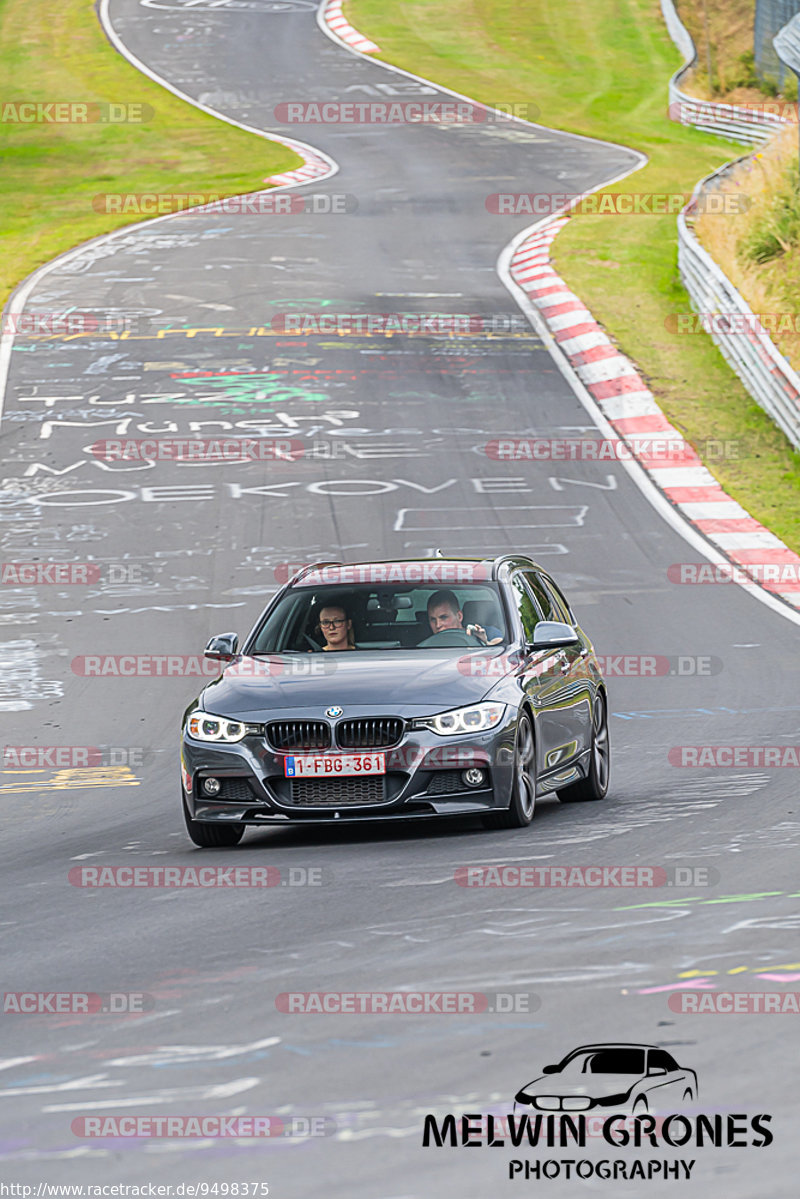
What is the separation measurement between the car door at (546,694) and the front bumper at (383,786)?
0.58 meters

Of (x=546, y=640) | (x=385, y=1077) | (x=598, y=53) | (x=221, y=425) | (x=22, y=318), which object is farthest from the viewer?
(x=598, y=53)

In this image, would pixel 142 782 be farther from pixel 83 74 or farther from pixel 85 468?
pixel 83 74

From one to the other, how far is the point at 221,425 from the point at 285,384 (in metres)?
2.28

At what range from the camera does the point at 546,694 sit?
968 centimetres

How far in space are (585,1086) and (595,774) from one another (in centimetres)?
542

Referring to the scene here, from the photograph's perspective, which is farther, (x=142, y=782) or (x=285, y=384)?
(x=285, y=384)

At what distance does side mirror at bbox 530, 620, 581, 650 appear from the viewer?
9617 millimetres

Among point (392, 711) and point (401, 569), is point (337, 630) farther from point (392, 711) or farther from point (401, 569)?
point (392, 711)

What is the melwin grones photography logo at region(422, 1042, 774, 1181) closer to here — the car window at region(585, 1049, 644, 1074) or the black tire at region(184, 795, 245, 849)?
the car window at region(585, 1049, 644, 1074)

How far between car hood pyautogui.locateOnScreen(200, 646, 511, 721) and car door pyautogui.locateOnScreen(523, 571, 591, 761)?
2.12ft

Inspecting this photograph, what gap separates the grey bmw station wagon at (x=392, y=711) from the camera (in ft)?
28.5

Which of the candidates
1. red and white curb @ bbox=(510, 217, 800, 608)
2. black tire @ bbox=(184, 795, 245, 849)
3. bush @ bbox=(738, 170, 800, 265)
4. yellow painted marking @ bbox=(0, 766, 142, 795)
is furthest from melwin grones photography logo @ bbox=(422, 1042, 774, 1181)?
bush @ bbox=(738, 170, 800, 265)

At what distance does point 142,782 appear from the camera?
11.2 metres

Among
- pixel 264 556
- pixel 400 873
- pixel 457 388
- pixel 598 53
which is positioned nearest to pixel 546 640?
pixel 400 873
